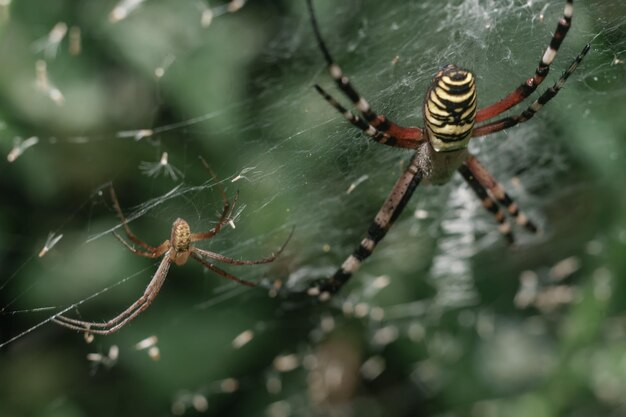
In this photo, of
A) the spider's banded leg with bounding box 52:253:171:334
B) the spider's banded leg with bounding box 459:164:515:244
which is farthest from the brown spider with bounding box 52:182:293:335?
the spider's banded leg with bounding box 459:164:515:244

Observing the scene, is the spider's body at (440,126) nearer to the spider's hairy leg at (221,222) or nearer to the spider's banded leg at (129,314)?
the spider's hairy leg at (221,222)

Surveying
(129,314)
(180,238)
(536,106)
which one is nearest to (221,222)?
(180,238)

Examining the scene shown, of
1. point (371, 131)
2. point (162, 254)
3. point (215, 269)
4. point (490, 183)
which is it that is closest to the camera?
point (371, 131)

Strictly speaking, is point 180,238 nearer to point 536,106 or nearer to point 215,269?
point 215,269

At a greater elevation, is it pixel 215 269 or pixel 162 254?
pixel 162 254

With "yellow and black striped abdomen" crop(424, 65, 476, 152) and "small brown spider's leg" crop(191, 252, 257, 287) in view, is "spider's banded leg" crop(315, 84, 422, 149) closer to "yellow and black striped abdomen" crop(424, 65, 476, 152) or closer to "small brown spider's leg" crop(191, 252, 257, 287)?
"yellow and black striped abdomen" crop(424, 65, 476, 152)

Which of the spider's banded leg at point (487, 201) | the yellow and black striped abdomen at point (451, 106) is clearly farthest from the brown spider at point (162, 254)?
the spider's banded leg at point (487, 201)
